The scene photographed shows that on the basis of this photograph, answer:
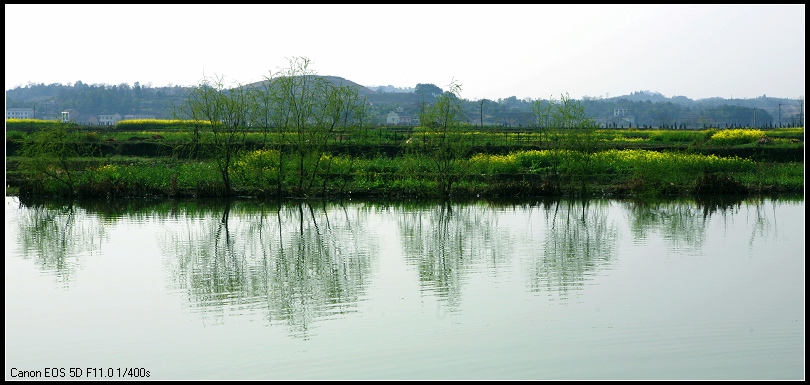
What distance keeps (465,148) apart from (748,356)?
19699 mm

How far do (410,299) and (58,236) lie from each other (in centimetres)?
927

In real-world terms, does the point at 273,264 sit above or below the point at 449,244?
below

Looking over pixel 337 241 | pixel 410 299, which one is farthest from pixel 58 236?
pixel 410 299

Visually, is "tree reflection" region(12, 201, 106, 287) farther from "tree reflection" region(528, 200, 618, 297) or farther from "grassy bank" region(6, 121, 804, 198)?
"tree reflection" region(528, 200, 618, 297)

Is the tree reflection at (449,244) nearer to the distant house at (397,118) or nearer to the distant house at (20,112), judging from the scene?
the distant house at (397,118)

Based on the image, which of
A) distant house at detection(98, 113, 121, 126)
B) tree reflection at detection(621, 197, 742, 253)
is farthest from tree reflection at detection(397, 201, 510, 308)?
distant house at detection(98, 113, 121, 126)

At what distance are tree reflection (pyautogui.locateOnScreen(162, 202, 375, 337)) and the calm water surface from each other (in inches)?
1.9

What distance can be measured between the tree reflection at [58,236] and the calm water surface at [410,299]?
72mm

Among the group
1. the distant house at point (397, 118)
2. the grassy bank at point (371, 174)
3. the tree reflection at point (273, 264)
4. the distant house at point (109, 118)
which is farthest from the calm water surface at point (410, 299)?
the distant house at point (109, 118)

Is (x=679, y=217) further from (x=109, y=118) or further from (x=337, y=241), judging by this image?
(x=109, y=118)

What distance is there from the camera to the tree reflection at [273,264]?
1043 centimetres

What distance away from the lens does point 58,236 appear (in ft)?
56.0

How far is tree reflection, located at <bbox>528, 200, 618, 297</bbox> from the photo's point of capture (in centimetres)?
1202

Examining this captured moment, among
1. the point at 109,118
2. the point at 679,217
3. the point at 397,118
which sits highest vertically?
the point at 109,118
